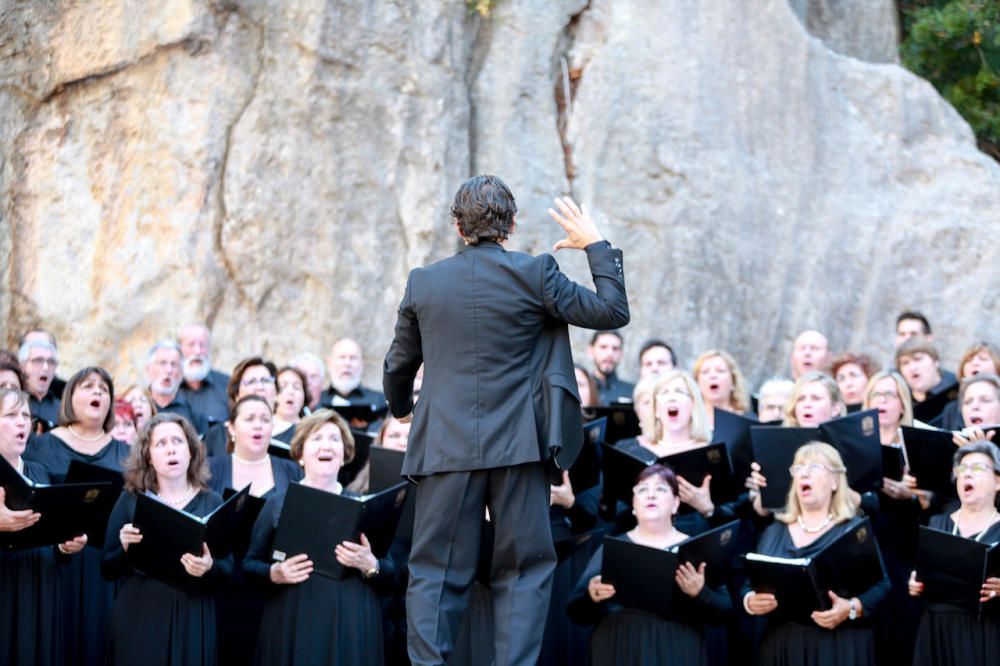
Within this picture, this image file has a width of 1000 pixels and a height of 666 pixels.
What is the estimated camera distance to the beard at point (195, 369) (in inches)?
339

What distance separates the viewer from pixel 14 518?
5961 mm

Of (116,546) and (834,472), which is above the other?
(834,472)

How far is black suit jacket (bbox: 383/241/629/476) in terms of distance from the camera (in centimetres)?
465

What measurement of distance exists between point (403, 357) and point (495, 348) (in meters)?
0.38

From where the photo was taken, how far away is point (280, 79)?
1031 cm

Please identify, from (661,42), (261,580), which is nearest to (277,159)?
(661,42)

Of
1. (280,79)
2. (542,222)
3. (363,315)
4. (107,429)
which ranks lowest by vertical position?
(107,429)

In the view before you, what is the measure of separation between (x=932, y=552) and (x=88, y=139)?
22.2ft

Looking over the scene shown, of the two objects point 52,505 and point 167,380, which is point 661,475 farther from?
point 167,380

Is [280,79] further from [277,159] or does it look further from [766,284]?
[766,284]

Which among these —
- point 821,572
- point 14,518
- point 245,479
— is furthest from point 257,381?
point 821,572

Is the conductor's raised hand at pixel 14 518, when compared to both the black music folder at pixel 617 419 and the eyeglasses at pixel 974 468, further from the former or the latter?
the eyeglasses at pixel 974 468

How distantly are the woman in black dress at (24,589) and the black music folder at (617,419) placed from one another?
293cm

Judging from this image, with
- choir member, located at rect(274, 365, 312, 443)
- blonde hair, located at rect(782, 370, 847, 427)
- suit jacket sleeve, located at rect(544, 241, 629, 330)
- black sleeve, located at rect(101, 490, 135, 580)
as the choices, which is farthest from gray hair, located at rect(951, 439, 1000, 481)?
black sleeve, located at rect(101, 490, 135, 580)
